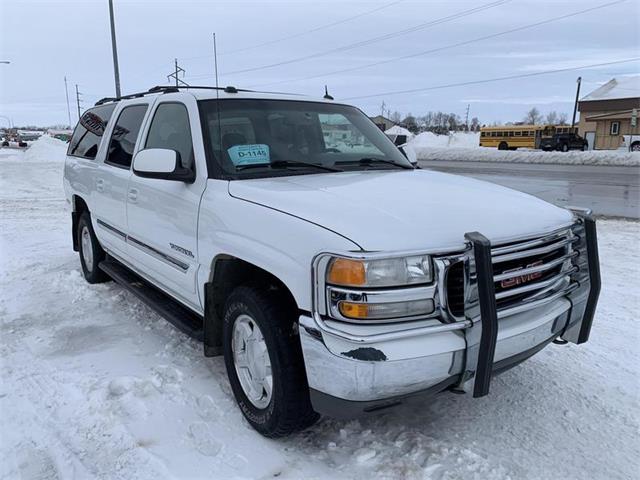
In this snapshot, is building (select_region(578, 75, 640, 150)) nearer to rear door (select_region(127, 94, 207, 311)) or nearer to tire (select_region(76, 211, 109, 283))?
tire (select_region(76, 211, 109, 283))

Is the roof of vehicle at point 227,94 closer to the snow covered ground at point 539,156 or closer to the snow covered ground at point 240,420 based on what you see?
the snow covered ground at point 240,420

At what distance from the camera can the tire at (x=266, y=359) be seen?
269 cm

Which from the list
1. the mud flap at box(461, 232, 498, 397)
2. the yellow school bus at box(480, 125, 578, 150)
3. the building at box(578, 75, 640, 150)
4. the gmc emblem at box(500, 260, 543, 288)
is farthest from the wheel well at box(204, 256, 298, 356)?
the building at box(578, 75, 640, 150)

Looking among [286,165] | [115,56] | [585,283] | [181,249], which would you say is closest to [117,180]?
[181,249]

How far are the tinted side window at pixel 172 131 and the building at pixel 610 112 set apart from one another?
4891cm

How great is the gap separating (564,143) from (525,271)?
43651 mm

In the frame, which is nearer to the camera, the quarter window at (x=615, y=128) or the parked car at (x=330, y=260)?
the parked car at (x=330, y=260)

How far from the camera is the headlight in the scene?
2354mm

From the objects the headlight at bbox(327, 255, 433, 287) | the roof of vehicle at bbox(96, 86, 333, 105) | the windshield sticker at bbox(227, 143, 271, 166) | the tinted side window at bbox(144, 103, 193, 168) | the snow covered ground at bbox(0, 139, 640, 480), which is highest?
the roof of vehicle at bbox(96, 86, 333, 105)

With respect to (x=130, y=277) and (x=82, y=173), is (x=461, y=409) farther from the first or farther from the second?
(x=82, y=173)

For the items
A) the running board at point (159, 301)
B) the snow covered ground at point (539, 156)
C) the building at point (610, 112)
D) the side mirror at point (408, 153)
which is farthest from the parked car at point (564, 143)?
the running board at point (159, 301)

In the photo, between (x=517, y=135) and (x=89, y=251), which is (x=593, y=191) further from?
(x=517, y=135)

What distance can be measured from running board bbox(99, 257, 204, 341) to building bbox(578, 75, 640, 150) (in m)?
48.7

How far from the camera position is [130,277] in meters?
5.07
